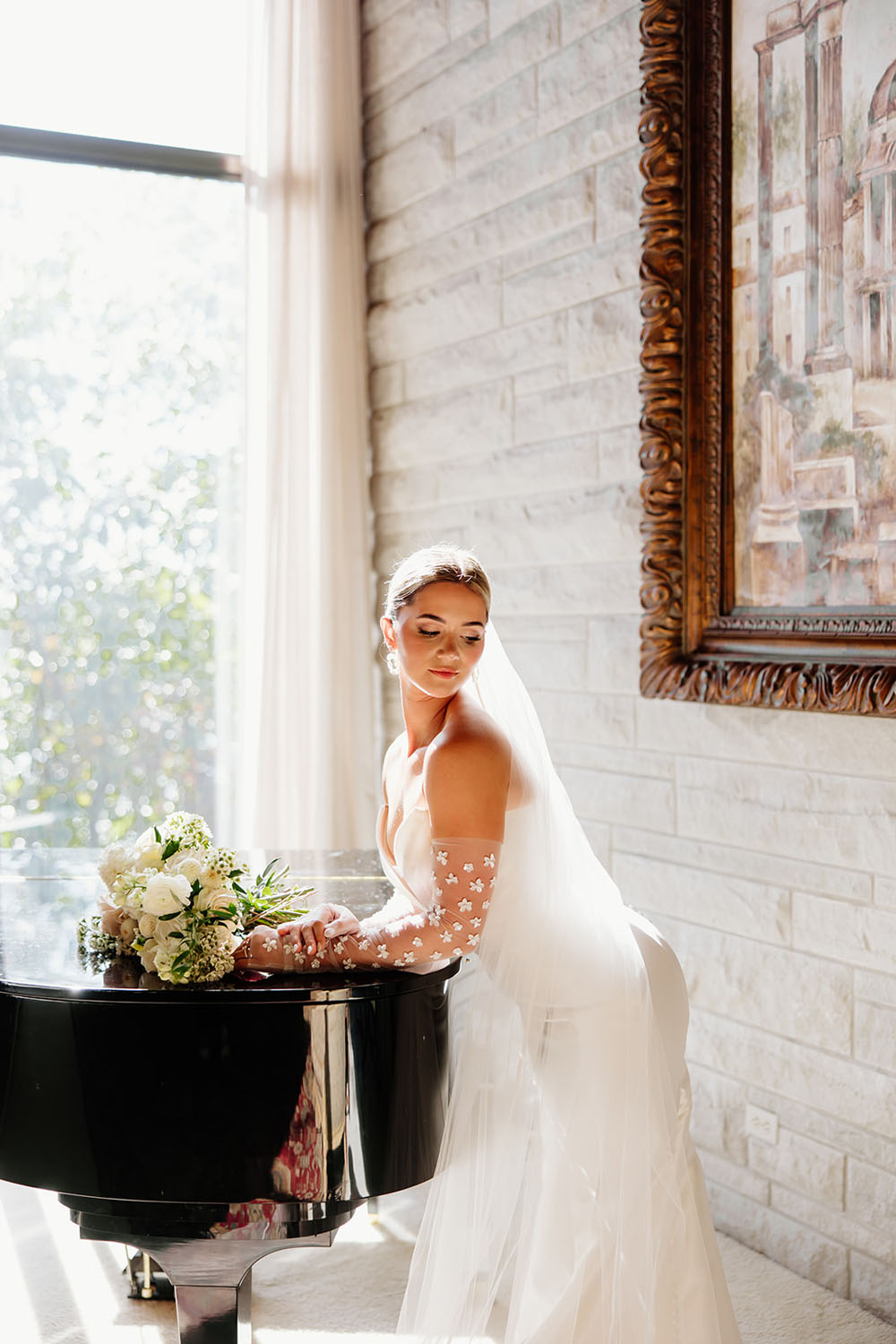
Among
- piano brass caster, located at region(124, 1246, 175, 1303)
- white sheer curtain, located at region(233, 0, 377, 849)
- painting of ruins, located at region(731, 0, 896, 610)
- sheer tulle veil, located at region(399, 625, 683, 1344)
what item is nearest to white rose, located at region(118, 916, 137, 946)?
sheer tulle veil, located at region(399, 625, 683, 1344)

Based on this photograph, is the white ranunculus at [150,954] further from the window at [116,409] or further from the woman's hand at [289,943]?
the window at [116,409]

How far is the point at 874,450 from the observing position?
2.59m

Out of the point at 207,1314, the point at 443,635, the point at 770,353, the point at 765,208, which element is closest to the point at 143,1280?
the point at 207,1314

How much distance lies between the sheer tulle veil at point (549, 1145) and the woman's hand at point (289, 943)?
278 millimetres

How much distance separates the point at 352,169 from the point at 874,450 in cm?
270

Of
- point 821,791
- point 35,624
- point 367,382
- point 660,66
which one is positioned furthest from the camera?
point 367,382

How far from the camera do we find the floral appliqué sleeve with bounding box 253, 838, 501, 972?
205 centimetres

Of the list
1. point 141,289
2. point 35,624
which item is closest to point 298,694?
point 35,624

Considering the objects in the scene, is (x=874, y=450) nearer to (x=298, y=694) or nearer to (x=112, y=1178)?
(x=112, y=1178)

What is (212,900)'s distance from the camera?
2094mm

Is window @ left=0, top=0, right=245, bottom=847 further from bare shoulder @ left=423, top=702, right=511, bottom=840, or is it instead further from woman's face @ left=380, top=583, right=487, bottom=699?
bare shoulder @ left=423, top=702, right=511, bottom=840

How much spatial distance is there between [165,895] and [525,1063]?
67 cm

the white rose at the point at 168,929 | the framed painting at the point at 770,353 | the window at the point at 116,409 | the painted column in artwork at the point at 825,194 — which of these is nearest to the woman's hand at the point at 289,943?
the white rose at the point at 168,929

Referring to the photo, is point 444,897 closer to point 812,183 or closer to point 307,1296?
point 307,1296
